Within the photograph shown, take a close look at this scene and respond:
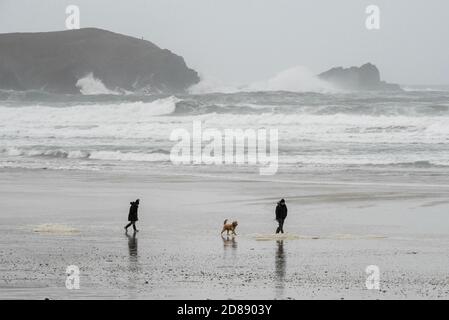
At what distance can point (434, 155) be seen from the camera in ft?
115

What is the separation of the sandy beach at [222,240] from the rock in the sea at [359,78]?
9687cm

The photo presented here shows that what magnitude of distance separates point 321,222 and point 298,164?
1432cm

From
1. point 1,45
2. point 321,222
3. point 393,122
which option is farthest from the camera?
point 1,45

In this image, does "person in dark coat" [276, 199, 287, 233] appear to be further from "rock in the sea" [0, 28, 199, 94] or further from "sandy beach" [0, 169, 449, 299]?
"rock in the sea" [0, 28, 199, 94]

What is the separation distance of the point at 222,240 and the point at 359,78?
375 ft

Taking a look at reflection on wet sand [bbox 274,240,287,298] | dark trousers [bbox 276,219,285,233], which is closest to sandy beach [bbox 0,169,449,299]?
reflection on wet sand [bbox 274,240,287,298]

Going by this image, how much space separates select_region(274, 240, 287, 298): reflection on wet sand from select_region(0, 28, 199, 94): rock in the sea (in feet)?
347

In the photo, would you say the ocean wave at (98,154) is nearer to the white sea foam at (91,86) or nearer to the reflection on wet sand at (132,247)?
the reflection on wet sand at (132,247)

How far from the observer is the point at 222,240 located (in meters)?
16.7

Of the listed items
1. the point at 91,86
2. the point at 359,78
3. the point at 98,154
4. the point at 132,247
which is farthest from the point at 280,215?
the point at 359,78

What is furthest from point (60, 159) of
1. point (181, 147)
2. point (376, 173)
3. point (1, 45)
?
point (1, 45)

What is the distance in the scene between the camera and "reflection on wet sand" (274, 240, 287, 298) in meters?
12.2

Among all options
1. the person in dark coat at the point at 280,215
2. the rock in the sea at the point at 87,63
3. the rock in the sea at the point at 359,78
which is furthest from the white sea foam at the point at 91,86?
the person in dark coat at the point at 280,215
